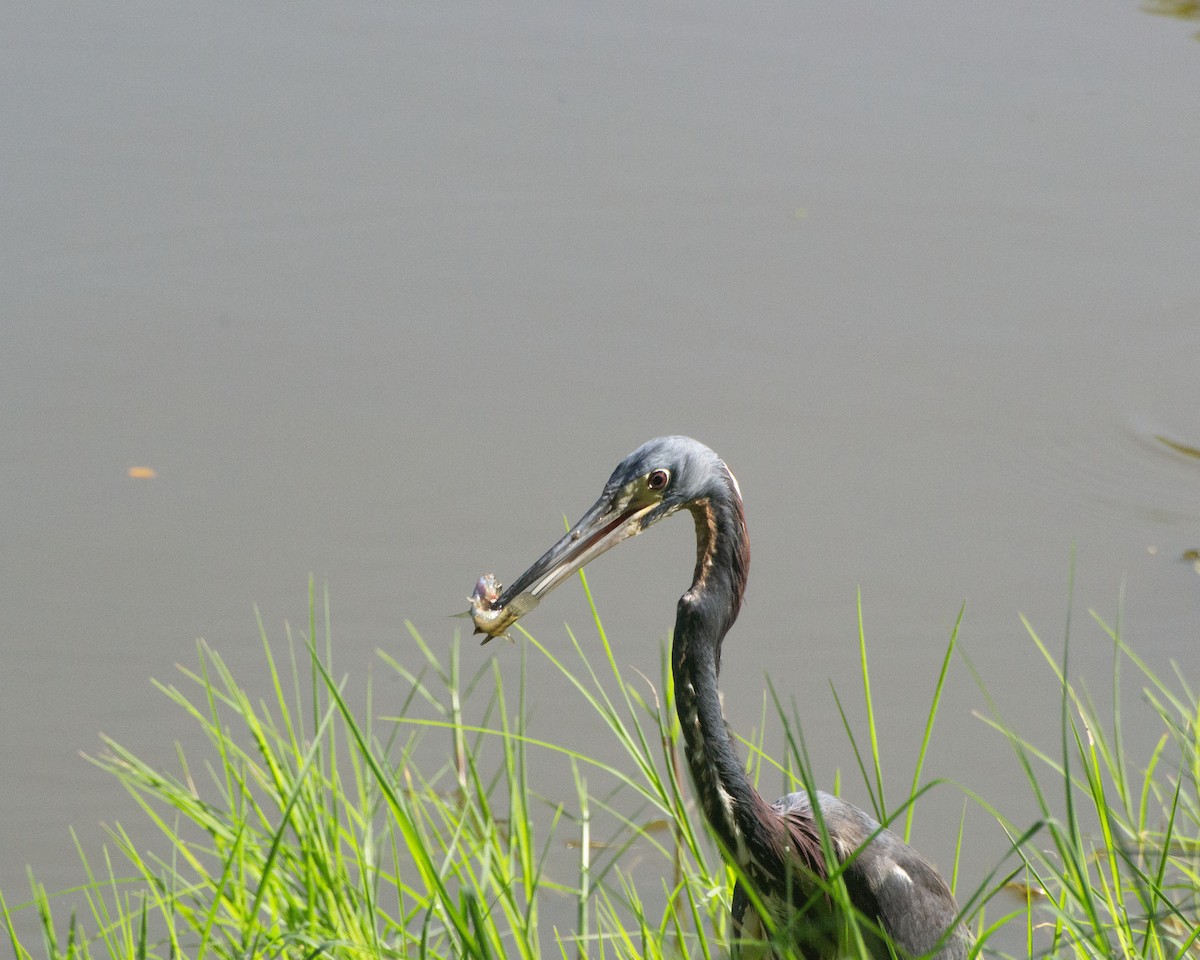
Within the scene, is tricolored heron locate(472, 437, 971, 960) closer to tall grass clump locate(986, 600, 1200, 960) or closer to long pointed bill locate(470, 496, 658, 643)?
long pointed bill locate(470, 496, 658, 643)

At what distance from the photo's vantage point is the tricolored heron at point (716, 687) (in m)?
2.26

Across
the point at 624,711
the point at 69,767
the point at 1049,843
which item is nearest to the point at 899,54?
the point at 624,711

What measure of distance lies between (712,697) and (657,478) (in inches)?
14.3

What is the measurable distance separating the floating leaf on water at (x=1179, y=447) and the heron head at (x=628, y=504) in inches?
121

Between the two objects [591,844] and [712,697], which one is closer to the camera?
[712,697]

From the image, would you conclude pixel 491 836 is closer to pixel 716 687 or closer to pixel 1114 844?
pixel 716 687

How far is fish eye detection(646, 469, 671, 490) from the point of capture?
2.26 m

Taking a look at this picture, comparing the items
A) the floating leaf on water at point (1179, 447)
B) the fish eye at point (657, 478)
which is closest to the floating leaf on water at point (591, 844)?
the fish eye at point (657, 478)

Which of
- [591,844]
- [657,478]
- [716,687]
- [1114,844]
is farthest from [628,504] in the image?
[591,844]

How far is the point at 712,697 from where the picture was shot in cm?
226

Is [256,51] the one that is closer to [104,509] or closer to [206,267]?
[206,267]

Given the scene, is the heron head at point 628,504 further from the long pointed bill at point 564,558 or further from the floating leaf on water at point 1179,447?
the floating leaf on water at point 1179,447

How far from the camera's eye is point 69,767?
3773mm

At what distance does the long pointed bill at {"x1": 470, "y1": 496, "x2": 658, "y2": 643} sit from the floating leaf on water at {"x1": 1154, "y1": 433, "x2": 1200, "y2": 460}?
3.17 m
